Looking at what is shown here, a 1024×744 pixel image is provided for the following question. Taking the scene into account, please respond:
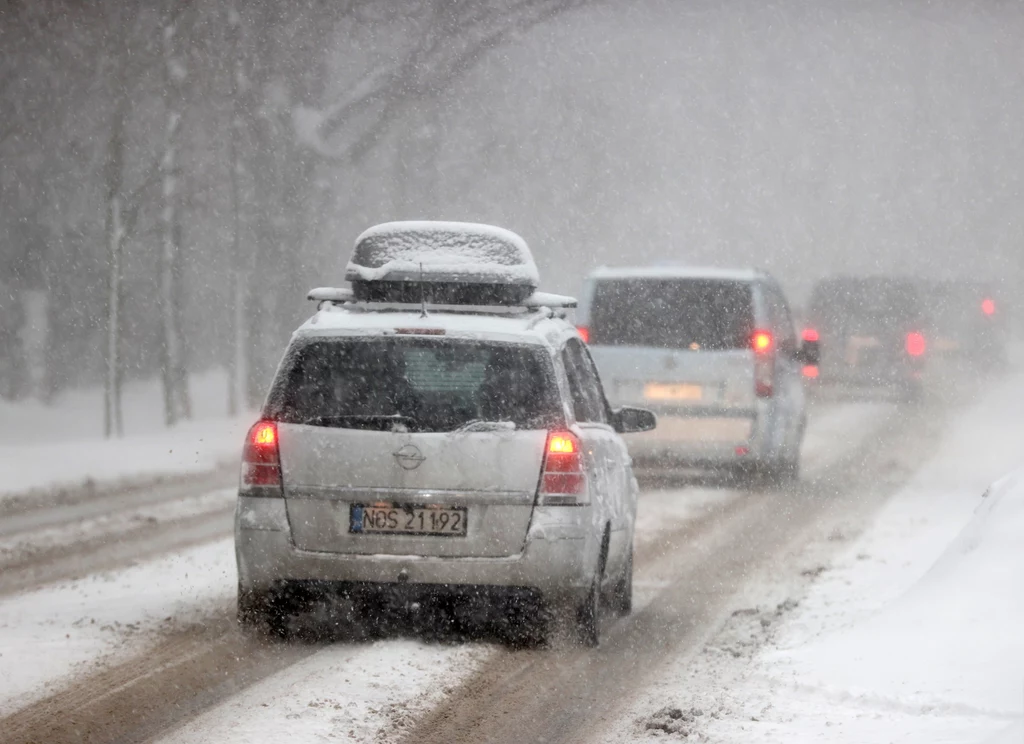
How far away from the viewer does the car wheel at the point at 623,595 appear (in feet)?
30.2

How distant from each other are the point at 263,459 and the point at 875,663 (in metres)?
2.82

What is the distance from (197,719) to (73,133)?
22243 millimetres

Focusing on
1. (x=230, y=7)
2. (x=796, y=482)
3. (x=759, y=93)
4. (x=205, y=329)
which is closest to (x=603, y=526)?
(x=796, y=482)

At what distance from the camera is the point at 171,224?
22156 mm

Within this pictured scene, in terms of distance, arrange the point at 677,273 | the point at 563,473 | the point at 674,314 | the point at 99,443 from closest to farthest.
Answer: the point at 563,473
the point at 674,314
the point at 677,273
the point at 99,443

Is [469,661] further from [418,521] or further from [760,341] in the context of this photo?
[760,341]

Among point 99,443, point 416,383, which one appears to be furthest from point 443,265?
point 99,443

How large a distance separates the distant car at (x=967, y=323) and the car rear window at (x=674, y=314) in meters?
22.6

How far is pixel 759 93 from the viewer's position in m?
58.7

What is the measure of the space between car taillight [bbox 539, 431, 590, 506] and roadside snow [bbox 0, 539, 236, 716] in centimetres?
198

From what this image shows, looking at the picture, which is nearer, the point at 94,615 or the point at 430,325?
the point at 430,325

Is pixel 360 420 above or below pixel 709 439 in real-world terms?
above

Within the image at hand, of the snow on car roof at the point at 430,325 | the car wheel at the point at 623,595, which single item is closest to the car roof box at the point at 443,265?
the snow on car roof at the point at 430,325

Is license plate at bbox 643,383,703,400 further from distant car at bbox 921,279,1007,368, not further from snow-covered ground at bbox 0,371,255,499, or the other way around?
distant car at bbox 921,279,1007,368
